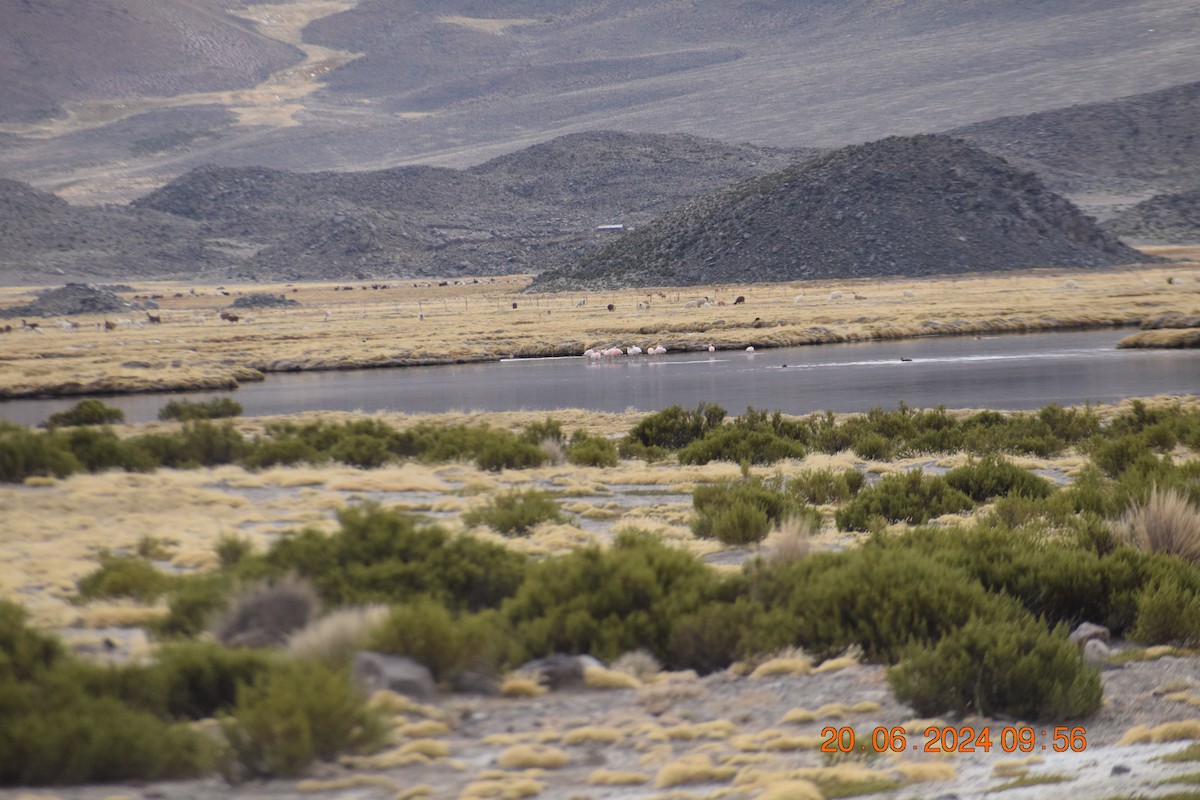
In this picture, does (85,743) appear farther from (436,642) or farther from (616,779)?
(616,779)

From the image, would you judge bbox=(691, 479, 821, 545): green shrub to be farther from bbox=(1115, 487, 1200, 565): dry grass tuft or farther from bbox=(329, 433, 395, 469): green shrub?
bbox=(329, 433, 395, 469): green shrub

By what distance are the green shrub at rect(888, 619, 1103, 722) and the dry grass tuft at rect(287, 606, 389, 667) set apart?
3332 mm

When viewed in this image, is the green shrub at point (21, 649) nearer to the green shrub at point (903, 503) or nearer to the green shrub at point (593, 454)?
the green shrub at point (903, 503)

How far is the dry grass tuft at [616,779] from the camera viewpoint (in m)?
7.14

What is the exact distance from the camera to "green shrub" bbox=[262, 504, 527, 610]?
9766mm

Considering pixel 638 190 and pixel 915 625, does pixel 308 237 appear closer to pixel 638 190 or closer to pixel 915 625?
pixel 638 190

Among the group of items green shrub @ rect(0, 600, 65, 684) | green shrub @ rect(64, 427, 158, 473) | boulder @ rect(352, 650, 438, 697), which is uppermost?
green shrub @ rect(64, 427, 158, 473)

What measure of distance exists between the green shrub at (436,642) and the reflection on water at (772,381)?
873 inches

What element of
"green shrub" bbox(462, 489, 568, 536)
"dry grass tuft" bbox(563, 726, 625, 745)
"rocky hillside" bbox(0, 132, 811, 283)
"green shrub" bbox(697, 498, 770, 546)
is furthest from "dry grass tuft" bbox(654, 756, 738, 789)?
"rocky hillside" bbox(0, 132, 811, 283)

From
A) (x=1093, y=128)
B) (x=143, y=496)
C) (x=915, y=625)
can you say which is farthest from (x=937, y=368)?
(x=1093, y=128)

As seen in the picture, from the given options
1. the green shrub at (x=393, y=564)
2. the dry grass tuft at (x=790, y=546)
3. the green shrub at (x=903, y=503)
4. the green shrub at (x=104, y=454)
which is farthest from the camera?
the green shrub at (x=104, y=454)

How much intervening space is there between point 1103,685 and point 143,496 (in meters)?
10.5

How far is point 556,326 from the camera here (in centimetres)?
6106
